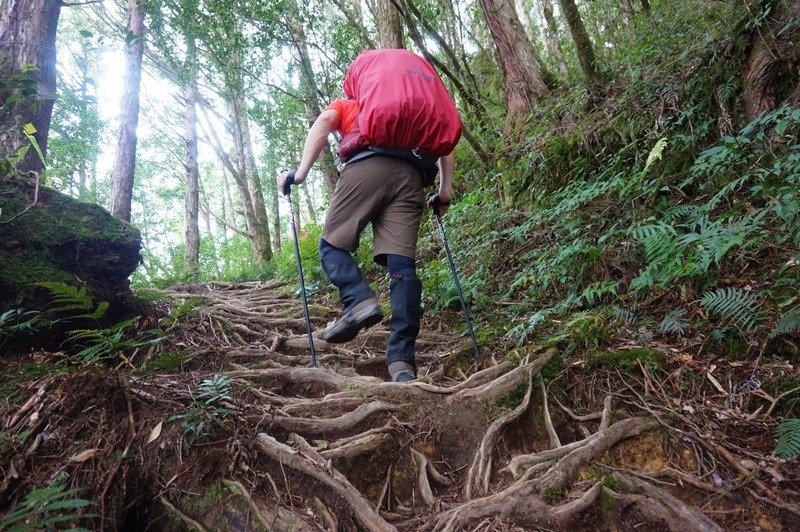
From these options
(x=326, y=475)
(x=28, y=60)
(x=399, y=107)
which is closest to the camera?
(x=326, y=475)

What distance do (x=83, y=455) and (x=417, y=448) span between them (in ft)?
4.92

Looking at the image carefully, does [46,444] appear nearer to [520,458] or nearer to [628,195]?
[520,458]

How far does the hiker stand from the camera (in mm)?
2908

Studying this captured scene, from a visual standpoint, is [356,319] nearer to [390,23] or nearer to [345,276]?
[345,276]

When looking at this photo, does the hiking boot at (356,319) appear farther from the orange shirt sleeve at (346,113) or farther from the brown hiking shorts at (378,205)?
the orange shirt sleeve at (346,113)

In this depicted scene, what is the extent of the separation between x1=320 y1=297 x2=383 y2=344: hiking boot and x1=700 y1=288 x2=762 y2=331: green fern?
1997 millimetres

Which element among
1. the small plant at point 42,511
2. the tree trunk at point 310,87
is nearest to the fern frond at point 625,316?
the small plant at point 42,511

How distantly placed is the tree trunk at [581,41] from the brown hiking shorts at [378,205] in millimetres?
3252

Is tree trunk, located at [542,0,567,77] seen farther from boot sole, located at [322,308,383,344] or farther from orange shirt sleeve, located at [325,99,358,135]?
boot sole, located at [322,308,383,344]

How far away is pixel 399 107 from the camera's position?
272 cm

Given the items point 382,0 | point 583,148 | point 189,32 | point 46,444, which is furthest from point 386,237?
point 189,32

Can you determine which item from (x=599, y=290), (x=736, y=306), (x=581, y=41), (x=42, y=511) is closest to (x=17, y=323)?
(x=42, y=511)

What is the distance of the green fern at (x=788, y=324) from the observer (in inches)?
86.5

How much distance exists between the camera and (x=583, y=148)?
5.02 metres
